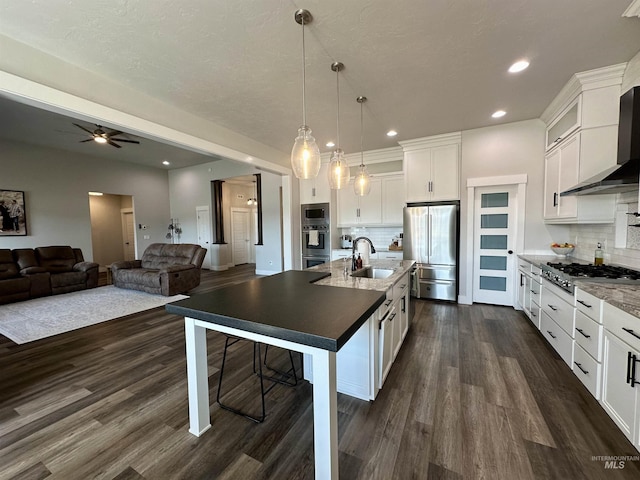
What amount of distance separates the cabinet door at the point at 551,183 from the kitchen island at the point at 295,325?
3.24m

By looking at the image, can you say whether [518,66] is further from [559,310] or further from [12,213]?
[12,213]

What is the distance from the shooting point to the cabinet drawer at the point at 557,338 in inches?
90.0

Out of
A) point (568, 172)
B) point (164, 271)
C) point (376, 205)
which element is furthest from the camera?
point (376, 205)

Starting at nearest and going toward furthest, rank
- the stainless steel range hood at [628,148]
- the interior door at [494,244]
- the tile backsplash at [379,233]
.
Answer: the stainless steel range hood at [628,148] < the interior door at [494,244] < the tile backsplash at [379,233]

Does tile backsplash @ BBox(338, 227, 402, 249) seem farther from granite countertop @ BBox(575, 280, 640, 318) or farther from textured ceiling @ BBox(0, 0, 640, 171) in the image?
granite countertop @ BBox(575, 280, 640, 318)

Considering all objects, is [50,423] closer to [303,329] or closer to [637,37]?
[303,329]

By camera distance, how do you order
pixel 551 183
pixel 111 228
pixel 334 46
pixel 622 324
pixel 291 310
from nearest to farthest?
1. pixel 291 310
2. pixel 622 324
3. pixel 334 46
4. pixel 551 183
5. pixel 111 228

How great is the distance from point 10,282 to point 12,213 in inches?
73.2

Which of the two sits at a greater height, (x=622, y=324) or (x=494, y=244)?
(x=494, y=244)

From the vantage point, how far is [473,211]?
14.0 feet

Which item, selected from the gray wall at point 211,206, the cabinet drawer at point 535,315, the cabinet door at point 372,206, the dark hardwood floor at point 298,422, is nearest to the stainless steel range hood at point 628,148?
the cabinet drawer at point 535,315

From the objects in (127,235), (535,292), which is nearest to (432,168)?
(535,292)

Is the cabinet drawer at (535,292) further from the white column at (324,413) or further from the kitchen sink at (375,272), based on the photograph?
the white column at (324,413)

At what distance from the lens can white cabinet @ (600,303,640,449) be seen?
4.84ft
